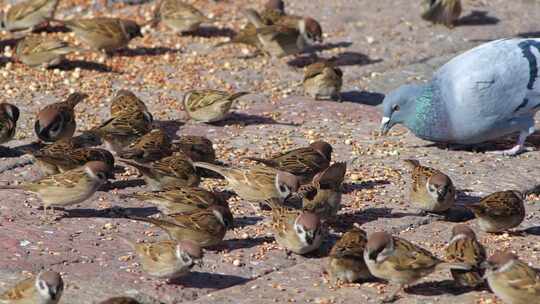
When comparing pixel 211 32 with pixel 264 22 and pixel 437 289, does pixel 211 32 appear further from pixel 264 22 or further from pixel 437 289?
pixel 437 289

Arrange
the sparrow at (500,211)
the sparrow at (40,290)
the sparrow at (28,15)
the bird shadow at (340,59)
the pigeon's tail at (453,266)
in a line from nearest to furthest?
the sparrow at (40,290) → the pigeon's tail at (453,266) → the sparrow at (500,211) → the bird shadow at (340,59) → the sparrow at (28,15)

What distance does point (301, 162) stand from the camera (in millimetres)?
8188

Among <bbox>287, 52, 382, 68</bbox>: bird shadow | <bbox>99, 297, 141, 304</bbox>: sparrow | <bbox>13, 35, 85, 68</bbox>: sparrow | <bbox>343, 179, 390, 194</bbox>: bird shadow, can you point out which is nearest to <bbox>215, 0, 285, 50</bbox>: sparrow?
<bbox>287, 52, 382, 68</bbox>: bird shadow

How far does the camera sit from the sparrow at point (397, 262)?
20.9ft

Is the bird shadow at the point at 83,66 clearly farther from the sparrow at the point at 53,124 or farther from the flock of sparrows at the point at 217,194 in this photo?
the sparrow at the point at 53,124

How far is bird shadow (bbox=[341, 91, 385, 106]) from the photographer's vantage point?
10508 mm

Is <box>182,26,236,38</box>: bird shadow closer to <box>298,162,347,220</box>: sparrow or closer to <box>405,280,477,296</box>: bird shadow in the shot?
<box>298,162,347,220</box>: sparrow

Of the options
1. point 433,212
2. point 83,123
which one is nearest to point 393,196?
point 433,212

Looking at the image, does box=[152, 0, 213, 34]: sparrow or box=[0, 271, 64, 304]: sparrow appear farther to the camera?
box=[152, 0, 213, 34]: sparrow

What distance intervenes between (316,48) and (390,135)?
96.1 inches

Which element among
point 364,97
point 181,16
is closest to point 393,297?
point 364,97

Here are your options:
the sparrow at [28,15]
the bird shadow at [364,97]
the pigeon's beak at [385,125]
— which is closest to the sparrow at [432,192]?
the pigeon's beak at [385,125]

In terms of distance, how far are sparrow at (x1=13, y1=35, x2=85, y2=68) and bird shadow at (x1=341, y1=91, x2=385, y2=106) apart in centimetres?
251

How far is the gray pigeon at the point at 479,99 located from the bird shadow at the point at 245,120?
1143 millimetres
